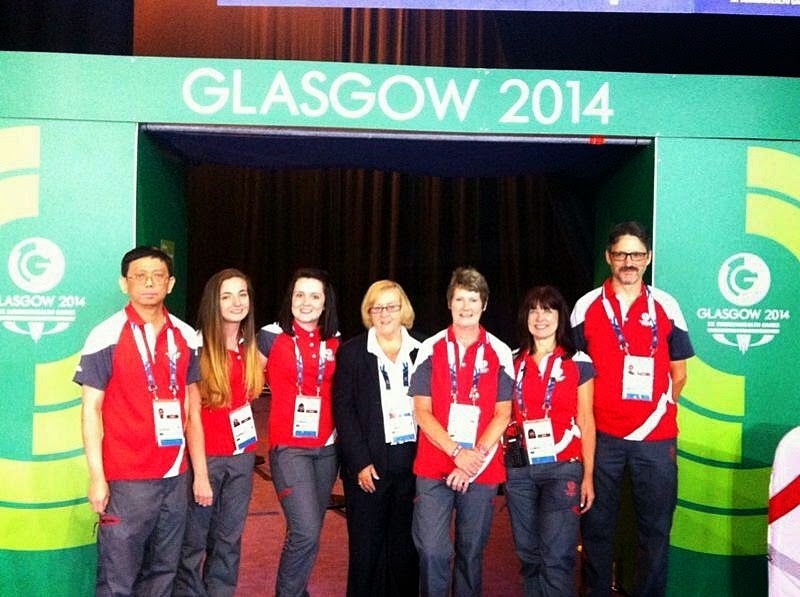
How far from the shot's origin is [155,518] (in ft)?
9.63

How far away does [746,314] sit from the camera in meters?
3.65

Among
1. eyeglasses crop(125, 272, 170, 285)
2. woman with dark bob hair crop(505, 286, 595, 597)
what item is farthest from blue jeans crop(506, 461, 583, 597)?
eyeglasses crop(125, 272, 170, 285)

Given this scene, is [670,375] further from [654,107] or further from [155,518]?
[155,518]

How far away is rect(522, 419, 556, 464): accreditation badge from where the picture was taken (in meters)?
3.15

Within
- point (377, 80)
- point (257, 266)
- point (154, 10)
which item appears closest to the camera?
point (377, 80)

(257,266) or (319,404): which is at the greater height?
(257,266)

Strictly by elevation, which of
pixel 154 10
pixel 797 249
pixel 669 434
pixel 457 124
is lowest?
pixel 669 434

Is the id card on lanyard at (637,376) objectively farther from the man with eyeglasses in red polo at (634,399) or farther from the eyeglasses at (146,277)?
the eyeglasses at (146,277)

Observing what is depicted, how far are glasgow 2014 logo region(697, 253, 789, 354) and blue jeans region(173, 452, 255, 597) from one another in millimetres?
2092

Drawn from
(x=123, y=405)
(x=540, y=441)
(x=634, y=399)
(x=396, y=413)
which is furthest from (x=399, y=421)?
(x=123, y=405)

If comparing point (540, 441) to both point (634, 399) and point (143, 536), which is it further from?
point (143, 536)

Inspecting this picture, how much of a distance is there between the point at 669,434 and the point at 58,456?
2.53m

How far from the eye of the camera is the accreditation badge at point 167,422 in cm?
290

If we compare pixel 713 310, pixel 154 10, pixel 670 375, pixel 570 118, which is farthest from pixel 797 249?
pixel 154 10
